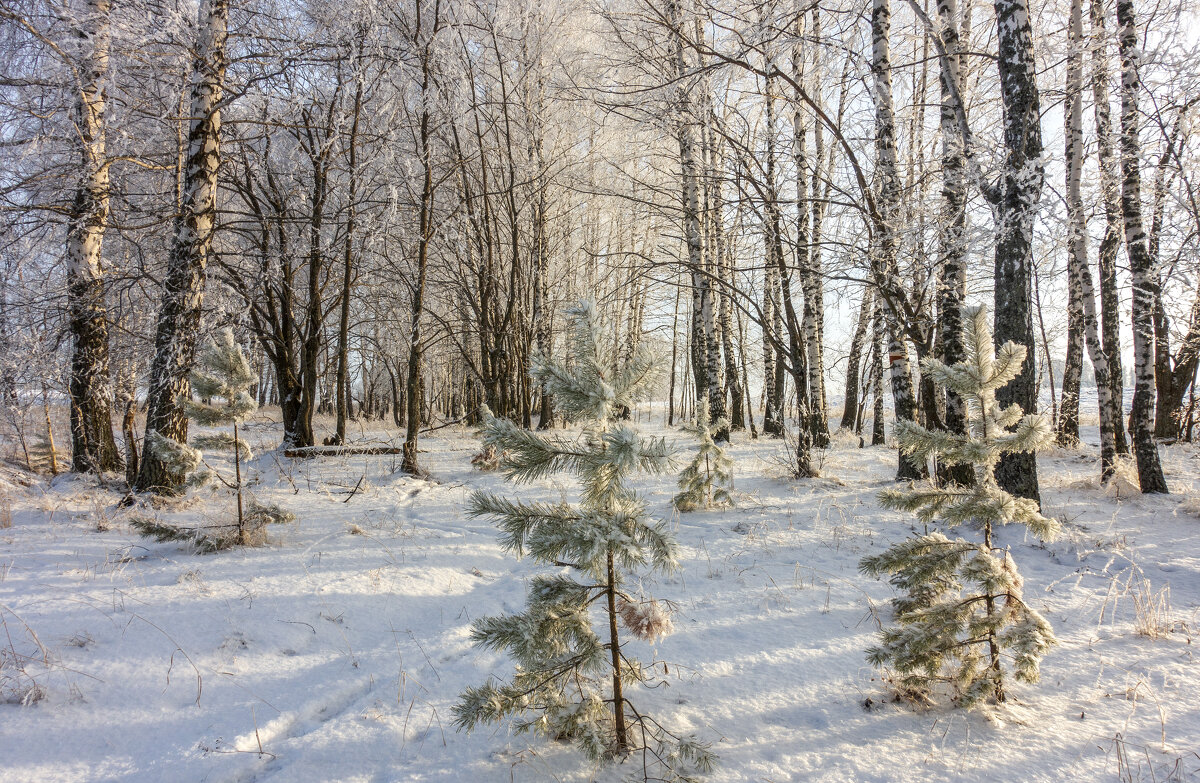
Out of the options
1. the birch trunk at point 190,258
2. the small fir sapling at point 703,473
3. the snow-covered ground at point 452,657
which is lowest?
the snow-covered ground at point 452,657

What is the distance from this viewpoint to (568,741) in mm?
2367

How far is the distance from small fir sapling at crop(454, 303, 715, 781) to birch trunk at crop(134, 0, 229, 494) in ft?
16.2

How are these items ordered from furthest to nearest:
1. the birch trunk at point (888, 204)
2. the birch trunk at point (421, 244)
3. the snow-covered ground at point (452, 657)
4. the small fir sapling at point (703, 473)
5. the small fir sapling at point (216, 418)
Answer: the birch trunk at point (421, 244)
the small fir sapling at point (703, 473)
the birch trunk at point (888, 204)
the small fir sapling at point (216, 418)
the snow-covered ground at point (452, 657)

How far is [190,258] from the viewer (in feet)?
16.9

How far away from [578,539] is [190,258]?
220 inches

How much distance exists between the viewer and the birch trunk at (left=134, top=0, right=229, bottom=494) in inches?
199

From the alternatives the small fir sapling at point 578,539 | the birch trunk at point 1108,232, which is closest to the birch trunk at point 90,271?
the small fir sapling at point 578,539

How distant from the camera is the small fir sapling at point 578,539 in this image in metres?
1.95

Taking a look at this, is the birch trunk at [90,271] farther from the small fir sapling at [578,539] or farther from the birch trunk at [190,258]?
the small fir sapling at [578,539]

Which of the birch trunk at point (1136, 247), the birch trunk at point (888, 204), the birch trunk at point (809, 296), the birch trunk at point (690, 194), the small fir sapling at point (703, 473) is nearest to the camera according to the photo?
the birch trunk at point (888, 204)

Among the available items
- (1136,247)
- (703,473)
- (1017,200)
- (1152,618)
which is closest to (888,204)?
(1017,200)

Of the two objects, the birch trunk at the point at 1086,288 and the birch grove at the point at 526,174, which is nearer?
the birch grove at the point at 526,174

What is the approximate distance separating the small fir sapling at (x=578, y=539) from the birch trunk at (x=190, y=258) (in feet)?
16.2

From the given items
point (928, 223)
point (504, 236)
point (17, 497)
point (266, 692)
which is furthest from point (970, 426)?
point (504, 236)
